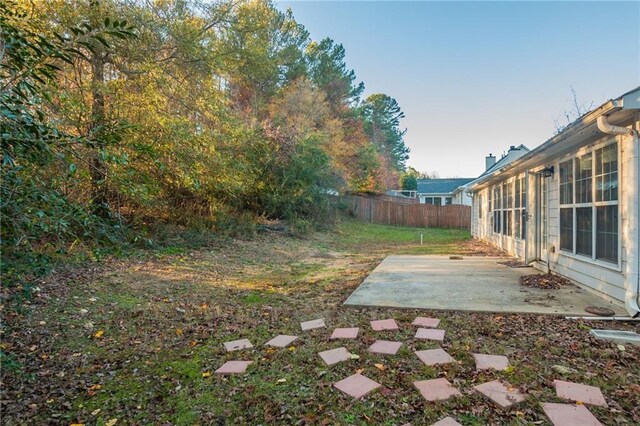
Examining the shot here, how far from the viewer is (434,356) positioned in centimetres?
268

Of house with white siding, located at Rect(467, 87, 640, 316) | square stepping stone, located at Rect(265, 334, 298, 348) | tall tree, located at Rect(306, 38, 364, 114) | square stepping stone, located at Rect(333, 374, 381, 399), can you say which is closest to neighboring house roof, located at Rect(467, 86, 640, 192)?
house with white siding, located at Rect(467, 87, 640, 316)

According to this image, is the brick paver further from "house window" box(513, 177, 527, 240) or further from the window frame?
"house window" box(513, 177, 527, 240)

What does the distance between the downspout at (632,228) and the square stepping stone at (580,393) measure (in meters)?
1.84

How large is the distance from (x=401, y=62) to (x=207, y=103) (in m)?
7.51

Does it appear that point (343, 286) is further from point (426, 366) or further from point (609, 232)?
point (609, 232)

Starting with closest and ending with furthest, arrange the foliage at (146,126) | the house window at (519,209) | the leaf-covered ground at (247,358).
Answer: the foliage at (146,126)
the leaf-covered ground at (247,358)
the house window at (519,209)

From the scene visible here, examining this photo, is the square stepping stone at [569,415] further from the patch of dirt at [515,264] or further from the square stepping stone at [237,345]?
the patch of dirt at [515,264]

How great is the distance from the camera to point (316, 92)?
60.2 ft

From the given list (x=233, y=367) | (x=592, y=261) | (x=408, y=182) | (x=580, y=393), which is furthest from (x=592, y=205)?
(x=408, y=182)

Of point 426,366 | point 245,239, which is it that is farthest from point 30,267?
point 245,239

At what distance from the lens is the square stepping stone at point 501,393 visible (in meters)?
2.03

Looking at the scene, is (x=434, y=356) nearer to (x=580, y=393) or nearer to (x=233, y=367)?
(x=580, y=393)

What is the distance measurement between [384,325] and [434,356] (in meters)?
0.72

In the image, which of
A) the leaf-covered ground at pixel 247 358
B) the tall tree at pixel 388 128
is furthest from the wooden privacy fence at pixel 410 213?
the leaf-covered ground at pixel 247 358
